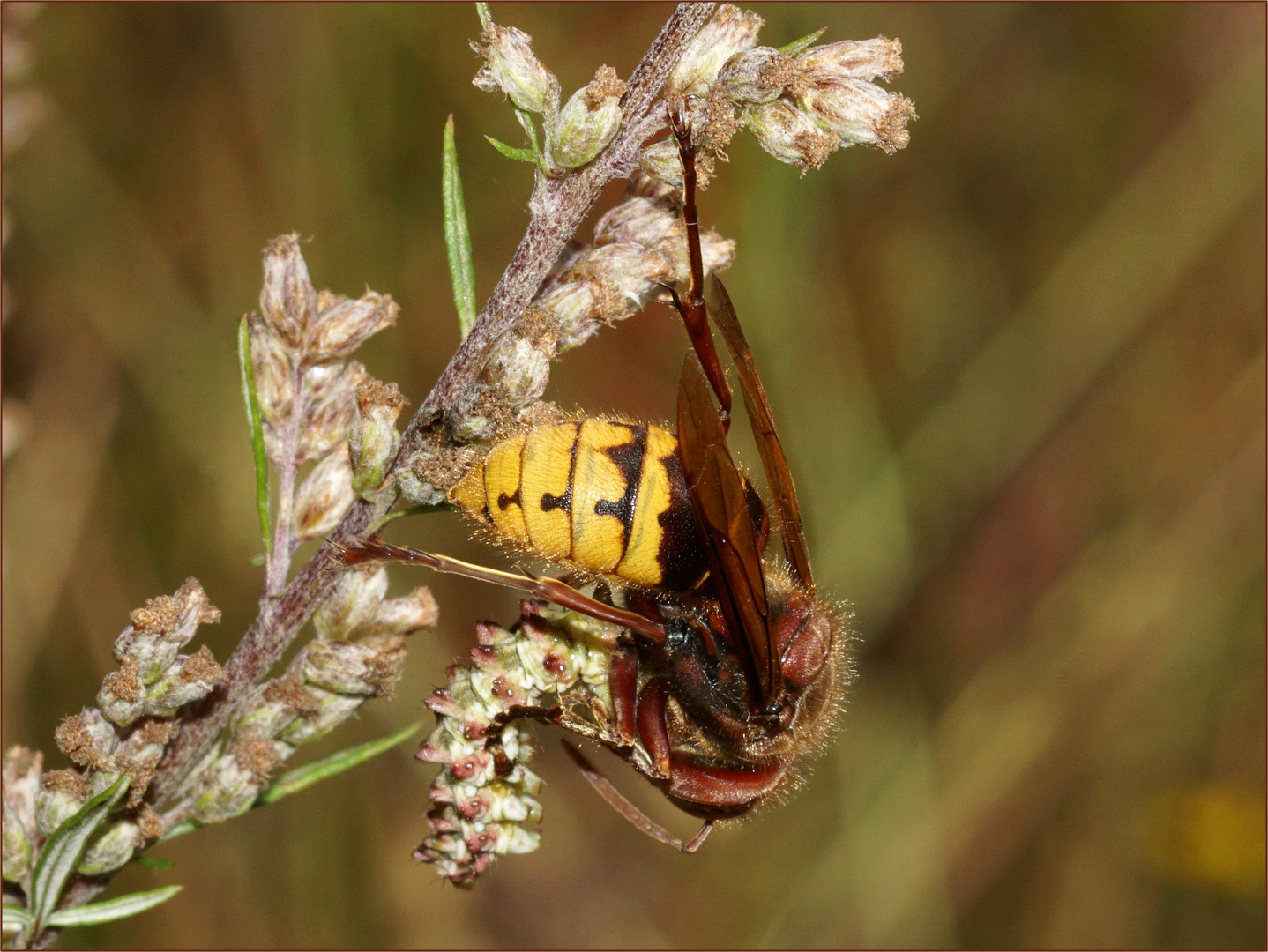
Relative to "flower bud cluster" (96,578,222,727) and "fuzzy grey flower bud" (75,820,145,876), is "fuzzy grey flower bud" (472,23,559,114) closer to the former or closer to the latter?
"flower bud cluster" (96,578,222,727)

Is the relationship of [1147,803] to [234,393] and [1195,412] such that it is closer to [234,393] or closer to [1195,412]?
[1195,412]

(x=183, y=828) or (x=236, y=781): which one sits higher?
(x=236, y=781)

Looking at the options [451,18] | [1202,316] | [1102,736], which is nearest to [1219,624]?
[1102,736]

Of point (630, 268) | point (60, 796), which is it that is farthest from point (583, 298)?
point (60, 796)

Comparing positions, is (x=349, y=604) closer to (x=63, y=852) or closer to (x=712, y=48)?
(x=63, y=852)

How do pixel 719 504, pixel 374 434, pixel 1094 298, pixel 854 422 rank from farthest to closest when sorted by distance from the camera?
1. pixel 1094 298
2. pixel 854 422
3. pixel 719 504
4. pixel 374 434

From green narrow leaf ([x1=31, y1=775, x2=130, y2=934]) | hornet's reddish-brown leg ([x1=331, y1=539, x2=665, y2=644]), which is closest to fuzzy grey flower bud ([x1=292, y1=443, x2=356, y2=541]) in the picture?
hornet's reddish-brown leg ([x1=331, y1=539, x2=665, y2=644])
